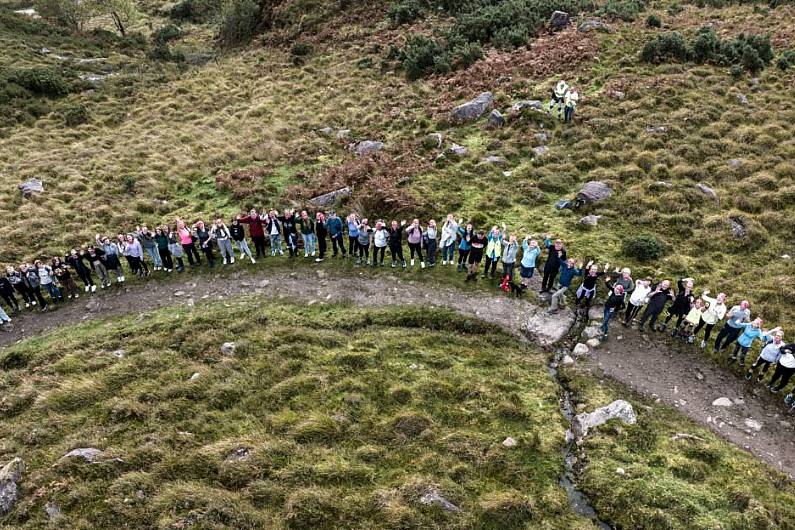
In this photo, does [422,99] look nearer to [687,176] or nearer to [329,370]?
[687,176]

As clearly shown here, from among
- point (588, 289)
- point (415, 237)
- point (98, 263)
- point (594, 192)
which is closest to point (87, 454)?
point (98, 263)

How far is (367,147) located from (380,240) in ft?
35.5

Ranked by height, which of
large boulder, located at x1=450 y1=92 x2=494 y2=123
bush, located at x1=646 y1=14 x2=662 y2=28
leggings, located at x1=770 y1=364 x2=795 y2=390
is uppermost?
bush, located at x1=646 y1=14 x2=662 y2=28

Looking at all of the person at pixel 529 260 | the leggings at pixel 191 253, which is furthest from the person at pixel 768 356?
the leggings at pixel 191 253

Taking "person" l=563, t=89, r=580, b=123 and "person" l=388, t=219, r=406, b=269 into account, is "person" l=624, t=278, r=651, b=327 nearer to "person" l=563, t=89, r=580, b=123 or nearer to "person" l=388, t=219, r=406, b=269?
"person" l=388, t=219, r=406, b=269

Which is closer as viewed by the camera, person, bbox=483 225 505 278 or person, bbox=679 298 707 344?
person, bbox=679 298 707 344

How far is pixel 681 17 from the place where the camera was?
37.9 m

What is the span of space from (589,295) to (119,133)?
32.2 meters

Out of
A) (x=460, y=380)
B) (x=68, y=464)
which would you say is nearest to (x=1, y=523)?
(x=68, y=464)

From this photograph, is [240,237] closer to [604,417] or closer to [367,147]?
[367,147]

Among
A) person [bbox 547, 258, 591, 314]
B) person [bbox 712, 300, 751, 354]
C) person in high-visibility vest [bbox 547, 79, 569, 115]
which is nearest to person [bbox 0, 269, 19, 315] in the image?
person [bbox 547, 258, 591, 314]

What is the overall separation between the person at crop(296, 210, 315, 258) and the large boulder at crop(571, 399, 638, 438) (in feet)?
41.8

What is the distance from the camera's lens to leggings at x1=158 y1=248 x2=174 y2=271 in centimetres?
2091

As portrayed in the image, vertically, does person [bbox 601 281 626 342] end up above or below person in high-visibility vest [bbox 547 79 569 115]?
below
